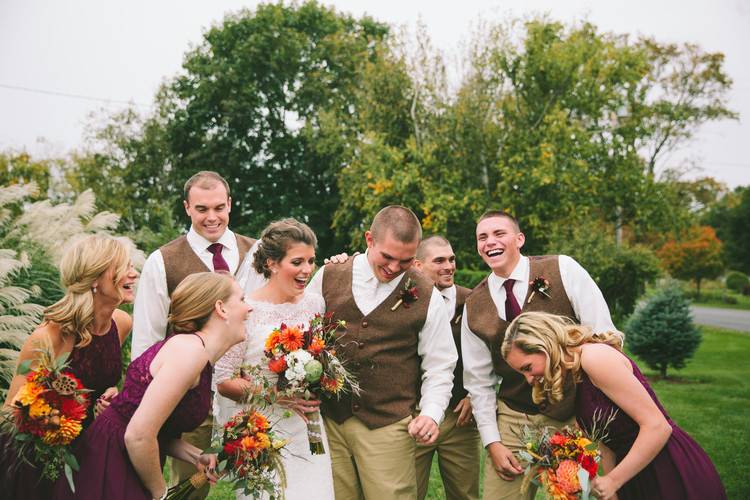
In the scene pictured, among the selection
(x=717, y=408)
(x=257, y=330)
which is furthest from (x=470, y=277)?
(x=257, y=330)

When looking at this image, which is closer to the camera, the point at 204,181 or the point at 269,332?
the point at 269,332

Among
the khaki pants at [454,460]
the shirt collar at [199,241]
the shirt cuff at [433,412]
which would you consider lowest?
the khaki pants at [454,460]

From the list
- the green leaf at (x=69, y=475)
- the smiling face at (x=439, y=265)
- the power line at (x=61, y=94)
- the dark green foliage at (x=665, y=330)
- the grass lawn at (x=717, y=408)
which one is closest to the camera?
the green leaf at (x=69, y=475)

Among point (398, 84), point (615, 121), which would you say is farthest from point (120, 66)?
point (615, 121)

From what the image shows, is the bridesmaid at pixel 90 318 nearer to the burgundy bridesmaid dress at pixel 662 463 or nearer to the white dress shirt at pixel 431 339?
the white dress shirt at pixel 431 339

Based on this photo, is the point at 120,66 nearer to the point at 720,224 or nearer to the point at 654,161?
the point at 654,161

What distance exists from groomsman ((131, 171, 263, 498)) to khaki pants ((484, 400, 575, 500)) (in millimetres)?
2081

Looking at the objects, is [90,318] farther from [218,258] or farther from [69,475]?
[218,258]

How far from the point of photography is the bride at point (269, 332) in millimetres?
3777

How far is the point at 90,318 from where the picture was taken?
11.7ft

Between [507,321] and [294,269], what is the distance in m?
1.57

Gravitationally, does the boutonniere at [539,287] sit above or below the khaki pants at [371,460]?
above

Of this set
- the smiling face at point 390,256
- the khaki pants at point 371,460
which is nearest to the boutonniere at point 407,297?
the smiling face at point 390,256

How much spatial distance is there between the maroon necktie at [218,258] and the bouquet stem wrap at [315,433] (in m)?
1.41
